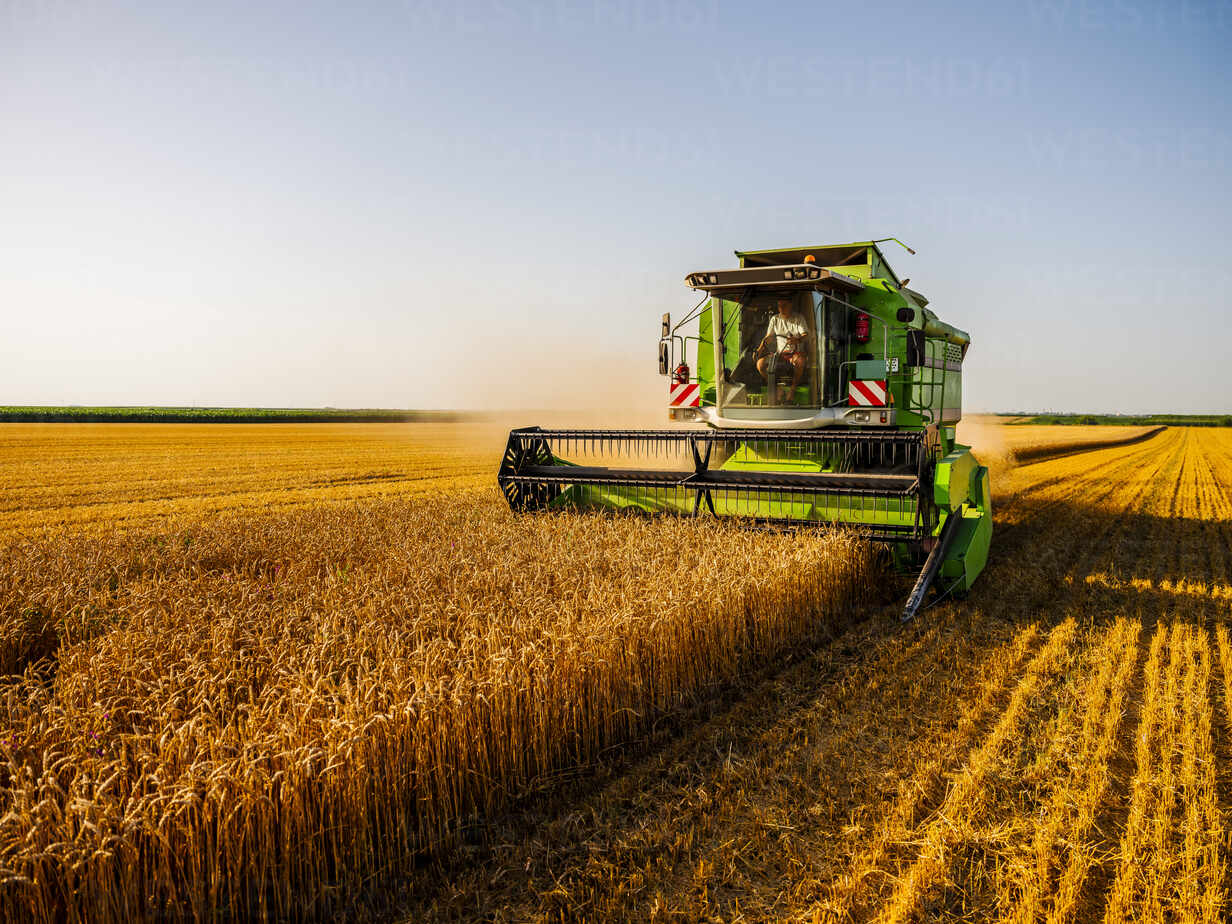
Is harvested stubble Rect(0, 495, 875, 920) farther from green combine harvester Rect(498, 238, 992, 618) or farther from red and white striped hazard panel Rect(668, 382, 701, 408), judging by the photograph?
red and white striped hazard panel Rect(668, 382, 701, 408)

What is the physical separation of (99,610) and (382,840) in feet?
8.45

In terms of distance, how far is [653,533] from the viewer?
5.77m

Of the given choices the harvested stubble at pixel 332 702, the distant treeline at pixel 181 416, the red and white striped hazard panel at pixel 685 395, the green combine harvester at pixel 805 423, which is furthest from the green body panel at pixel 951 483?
→ the distant treeline at pixel 181 416

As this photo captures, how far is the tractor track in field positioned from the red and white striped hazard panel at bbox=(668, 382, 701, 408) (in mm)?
3157

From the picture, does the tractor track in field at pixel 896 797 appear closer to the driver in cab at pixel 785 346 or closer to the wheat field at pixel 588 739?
the wheat field at pixel 588 739

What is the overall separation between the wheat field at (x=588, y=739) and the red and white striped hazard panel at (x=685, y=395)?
2383 millimetres

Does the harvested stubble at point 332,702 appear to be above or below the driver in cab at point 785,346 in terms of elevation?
below

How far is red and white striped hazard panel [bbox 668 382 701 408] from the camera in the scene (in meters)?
7.72

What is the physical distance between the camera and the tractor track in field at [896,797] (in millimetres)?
2400

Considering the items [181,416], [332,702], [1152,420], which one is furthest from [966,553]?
[1152,420]

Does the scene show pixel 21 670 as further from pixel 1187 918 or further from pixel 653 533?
pixel 1187 918

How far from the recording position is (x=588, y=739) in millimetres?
3240

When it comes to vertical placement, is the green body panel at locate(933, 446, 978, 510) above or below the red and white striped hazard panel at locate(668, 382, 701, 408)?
below

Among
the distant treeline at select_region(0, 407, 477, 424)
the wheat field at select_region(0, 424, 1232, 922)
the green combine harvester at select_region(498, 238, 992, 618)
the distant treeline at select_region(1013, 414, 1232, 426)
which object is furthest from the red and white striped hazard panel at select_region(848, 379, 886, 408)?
the distant treeline at select_region(1013, 414, 1232, 426)
